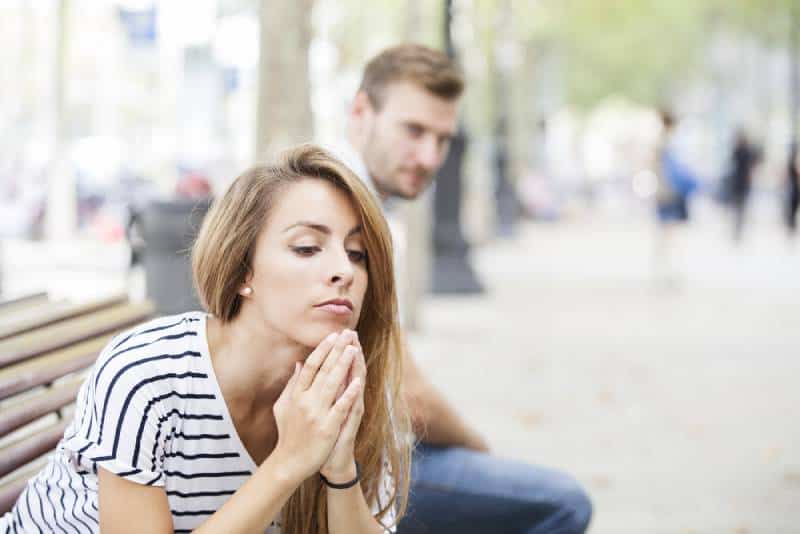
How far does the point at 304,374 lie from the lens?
2168 mm

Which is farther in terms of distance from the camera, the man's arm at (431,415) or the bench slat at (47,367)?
the man's arm at (431,415)

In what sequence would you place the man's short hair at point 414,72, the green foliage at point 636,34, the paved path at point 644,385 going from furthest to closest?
the green foliage at point 636,34
the paved path at point 644,385
the man's short hair at point 414,72

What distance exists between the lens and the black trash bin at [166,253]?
8.27 metres

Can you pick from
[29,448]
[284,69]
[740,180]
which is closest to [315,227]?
[29,448]

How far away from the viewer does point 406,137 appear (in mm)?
4000

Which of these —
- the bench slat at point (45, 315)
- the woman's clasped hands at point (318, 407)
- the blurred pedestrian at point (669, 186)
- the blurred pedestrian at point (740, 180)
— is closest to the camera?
the woman's clasped hands at point (318, 407)

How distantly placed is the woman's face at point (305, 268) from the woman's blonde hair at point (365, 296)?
0.03 m

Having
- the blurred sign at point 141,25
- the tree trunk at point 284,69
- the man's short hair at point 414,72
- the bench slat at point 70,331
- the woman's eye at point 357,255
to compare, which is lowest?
the bench slat at point 70,331

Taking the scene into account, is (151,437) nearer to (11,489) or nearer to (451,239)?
(11,489)

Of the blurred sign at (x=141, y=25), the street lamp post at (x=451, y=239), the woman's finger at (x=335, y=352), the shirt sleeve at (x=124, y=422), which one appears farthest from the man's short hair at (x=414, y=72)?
the blurred sign at (x=141, y=25)

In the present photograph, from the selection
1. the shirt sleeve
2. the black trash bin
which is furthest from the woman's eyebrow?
the black trash bin

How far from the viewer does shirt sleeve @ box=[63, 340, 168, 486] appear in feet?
7.04

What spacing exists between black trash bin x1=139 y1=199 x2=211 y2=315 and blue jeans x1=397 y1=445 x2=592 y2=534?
16.8 feet

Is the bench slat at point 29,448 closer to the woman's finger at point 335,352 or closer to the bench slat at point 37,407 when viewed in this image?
the bench slat at point 37,407
